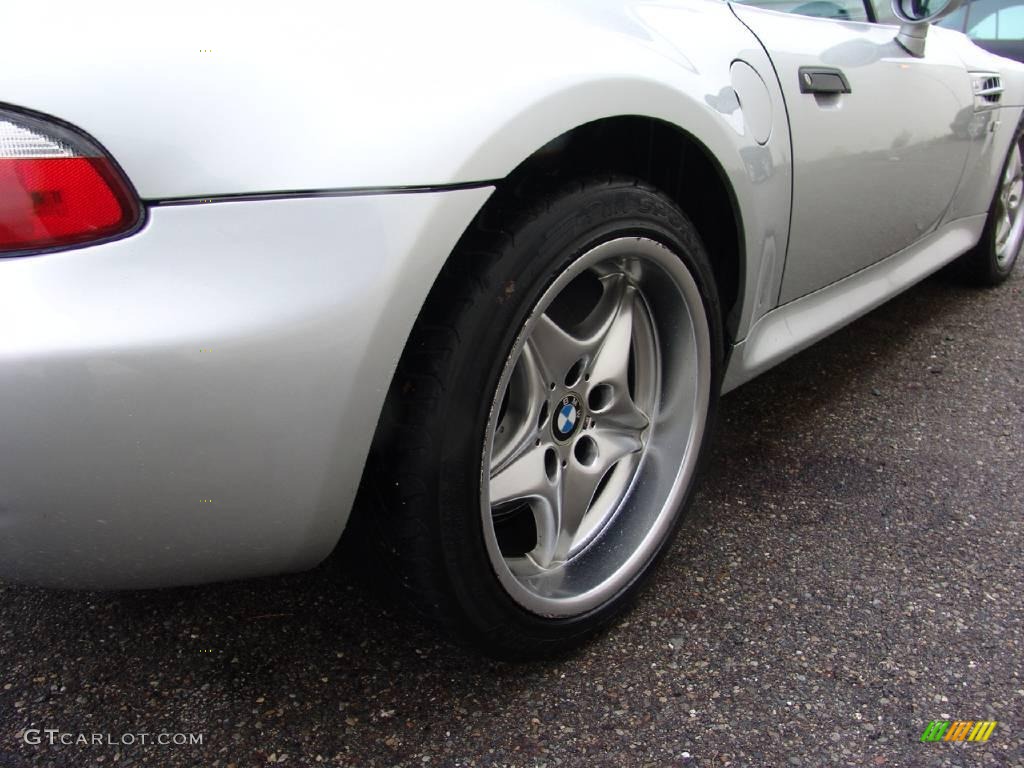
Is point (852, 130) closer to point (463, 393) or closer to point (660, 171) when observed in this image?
point (660, 171)

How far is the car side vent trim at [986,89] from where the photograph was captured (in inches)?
108

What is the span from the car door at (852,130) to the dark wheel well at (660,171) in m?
0.18

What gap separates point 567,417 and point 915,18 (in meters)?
1.58

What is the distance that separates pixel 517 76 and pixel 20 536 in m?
0.89

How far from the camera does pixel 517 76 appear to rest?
4.00ft

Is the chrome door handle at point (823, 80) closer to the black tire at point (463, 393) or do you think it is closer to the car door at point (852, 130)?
the car door at point (852, 130)

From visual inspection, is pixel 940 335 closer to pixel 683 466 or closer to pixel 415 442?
pixel 683 466

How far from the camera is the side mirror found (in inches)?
90.6

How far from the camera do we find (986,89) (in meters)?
2.83

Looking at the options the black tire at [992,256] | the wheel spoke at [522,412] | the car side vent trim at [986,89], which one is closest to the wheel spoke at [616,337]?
the wheel spoke at [522,412]

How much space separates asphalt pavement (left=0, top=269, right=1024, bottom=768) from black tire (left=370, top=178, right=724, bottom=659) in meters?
0.22

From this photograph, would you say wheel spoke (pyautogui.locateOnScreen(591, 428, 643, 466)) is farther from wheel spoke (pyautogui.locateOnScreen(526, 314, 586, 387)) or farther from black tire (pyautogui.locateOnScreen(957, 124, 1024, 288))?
black tire (pyautogui.locateOnScreen(957, 124, 1024, 288))

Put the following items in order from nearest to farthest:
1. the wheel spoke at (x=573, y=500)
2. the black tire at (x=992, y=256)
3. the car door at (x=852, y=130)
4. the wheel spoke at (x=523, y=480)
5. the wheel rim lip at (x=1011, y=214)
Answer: the wheel spoke at (x=523, y=480) < the wheel spoke at (x=573, y=500) < the car door at (x=852, y=130) < the black tire at (x=992, y=256) < the wheel rim lip at (x=1011, y=214)

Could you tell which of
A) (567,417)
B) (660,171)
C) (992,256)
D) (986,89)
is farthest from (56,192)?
(992,256)
